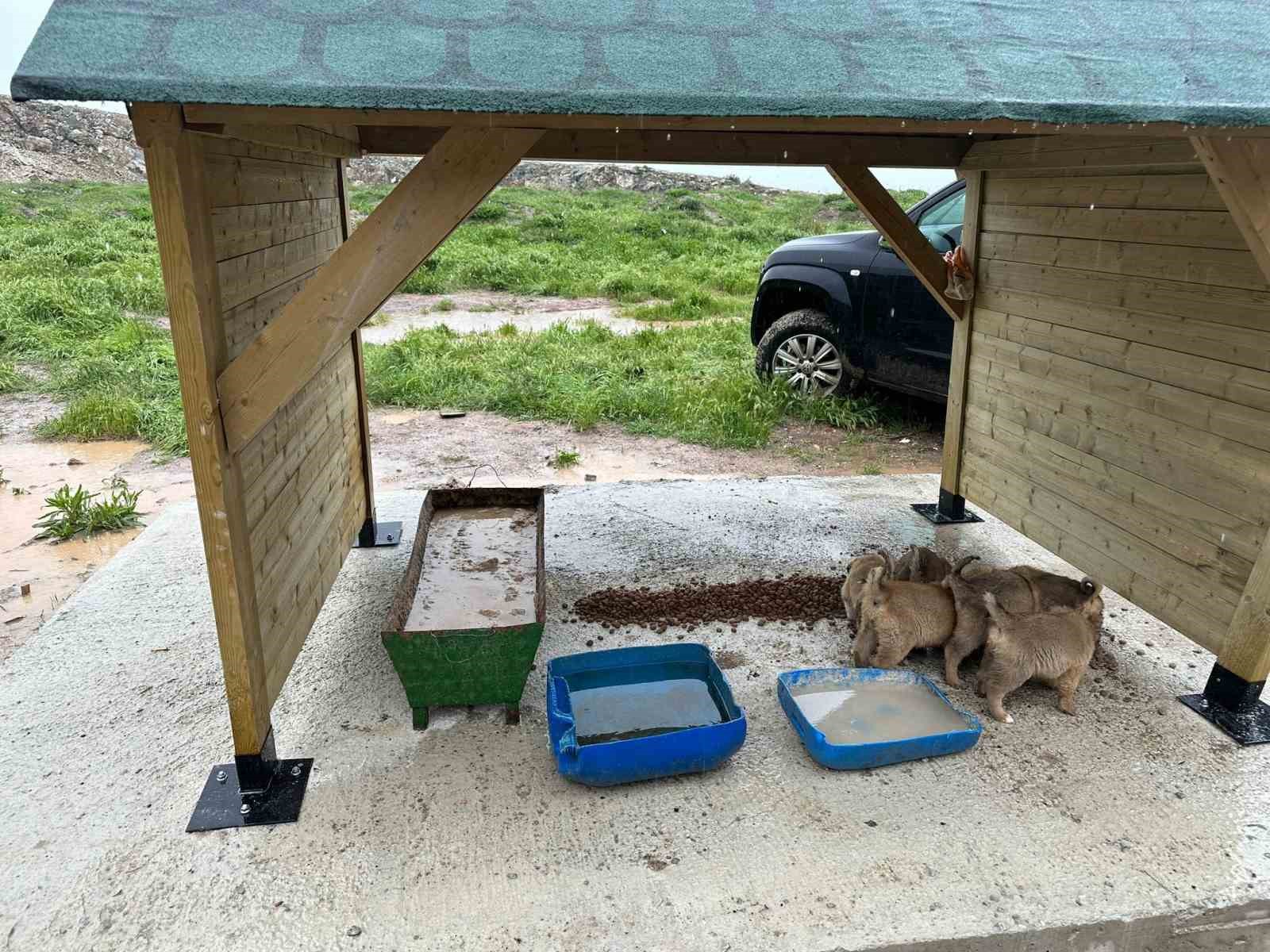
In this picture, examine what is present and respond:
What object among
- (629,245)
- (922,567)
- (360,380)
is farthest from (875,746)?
(629,245)

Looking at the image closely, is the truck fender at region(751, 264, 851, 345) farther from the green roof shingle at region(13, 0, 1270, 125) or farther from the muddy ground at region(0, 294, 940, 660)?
the green roof shingle at region(13, 0, 1270, 125)

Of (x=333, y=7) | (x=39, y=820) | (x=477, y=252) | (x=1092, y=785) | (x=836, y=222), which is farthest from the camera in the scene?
(x=836, y=222)

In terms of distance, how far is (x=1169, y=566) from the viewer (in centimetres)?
389

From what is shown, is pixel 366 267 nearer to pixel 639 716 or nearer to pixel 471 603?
pixel 471 603

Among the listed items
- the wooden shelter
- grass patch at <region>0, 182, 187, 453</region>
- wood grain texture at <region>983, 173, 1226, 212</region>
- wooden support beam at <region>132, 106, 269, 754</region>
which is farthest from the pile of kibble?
grass patch at <region>0, 182, 187, 453</region>

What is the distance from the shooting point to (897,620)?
3781 mm

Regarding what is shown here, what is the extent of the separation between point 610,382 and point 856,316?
2626mm

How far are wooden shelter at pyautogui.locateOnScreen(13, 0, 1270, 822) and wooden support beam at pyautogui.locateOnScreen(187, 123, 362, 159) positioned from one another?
0.02 m

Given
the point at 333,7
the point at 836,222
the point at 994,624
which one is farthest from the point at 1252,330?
the point at 836,222

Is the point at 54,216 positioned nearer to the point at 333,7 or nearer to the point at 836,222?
the point at 836,222

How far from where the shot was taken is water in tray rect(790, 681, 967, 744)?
11.3ft

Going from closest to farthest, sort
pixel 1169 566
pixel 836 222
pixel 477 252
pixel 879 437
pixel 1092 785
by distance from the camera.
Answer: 1. pixel 1092 785
2. pixel 1169 566
3. pixel 879 437
4. pixel 477 252
5. pixel 836 222

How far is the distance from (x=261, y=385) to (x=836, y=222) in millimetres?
20236

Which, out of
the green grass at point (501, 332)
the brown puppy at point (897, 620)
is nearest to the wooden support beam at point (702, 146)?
the brown puppy at point (897, 620)
